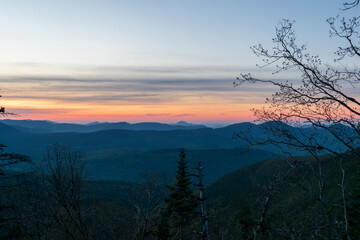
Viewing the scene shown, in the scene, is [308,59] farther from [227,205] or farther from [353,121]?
[227,205]

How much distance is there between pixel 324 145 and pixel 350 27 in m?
2.77

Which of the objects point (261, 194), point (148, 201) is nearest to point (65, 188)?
point (148, 201)

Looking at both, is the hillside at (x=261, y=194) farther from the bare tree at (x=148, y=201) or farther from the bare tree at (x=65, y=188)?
the bare tree at (x=65, y=188)

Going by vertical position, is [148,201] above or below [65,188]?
below

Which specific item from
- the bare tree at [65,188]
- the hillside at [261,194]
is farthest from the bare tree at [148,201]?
the hillside at [261,194]

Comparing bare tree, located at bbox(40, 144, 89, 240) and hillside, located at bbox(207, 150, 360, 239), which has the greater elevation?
bare tree, located at bbox(40, 144, 89, 240)

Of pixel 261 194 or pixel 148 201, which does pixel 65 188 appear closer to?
pixel 148 201

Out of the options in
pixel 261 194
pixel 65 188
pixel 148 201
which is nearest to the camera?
pixel 65 188

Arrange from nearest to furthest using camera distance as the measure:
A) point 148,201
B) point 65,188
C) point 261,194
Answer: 1. point 65,188
2. point 148,201
3. point 261,194

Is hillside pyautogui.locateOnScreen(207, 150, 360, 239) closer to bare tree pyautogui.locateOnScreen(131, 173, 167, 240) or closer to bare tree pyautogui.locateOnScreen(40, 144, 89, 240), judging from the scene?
bare tree pyautogui.locateOnScreen(131, 173, 167, 240)

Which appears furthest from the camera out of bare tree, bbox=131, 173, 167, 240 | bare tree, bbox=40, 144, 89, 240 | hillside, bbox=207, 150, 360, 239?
hillside, bbox=207, 150, 360, 239

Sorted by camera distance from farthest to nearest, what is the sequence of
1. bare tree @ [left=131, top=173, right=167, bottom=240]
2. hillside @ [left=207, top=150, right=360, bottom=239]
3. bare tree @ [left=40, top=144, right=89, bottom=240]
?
hillside @ [left=207, top=150, right=360, bottom=239] → bare tree @ [left=131, top=173, right=167, bottom=240] → bare tree @ [left=40, top=144, right=89, bottom=240]

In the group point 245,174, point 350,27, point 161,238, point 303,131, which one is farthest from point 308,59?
point 245,174

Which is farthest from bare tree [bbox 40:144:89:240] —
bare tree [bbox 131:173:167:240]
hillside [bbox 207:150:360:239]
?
hillside [bbox 207:150:360:239]
